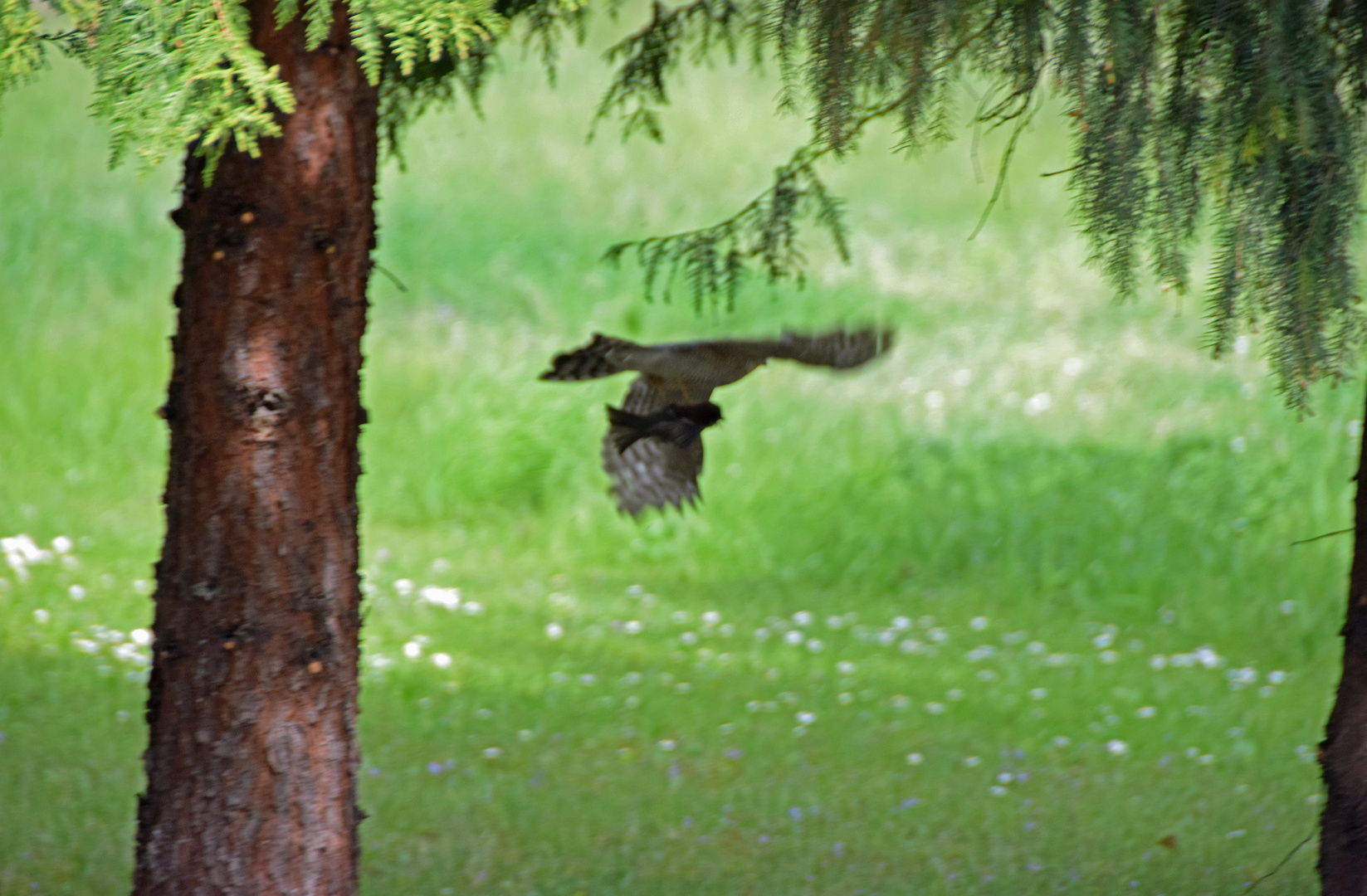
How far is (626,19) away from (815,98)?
1644 centimetres

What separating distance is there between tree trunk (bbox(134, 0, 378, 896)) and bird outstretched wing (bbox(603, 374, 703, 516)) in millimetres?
1123

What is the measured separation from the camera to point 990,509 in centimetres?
1142

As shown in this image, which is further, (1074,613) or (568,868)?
(1074,613)

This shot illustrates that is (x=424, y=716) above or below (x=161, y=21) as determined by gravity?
below

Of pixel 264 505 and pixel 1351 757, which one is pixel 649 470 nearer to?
pixel 264 505

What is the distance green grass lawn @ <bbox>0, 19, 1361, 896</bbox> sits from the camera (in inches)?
236

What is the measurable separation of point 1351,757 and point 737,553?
7384 mm

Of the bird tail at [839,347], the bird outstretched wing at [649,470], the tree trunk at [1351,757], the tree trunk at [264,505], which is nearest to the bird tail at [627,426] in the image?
the bird tail at [839,347]

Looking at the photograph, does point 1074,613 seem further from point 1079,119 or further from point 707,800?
point 1079,119

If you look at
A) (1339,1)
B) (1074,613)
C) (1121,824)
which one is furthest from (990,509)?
(1339,1)

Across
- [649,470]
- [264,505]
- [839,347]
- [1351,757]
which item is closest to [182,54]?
[264,505]

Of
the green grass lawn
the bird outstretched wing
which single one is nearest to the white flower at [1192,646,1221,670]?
the green grass lawn

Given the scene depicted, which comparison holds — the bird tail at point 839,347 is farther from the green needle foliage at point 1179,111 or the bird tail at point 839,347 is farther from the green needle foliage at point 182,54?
the green needle foliage at point 182,54

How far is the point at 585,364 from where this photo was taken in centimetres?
385
